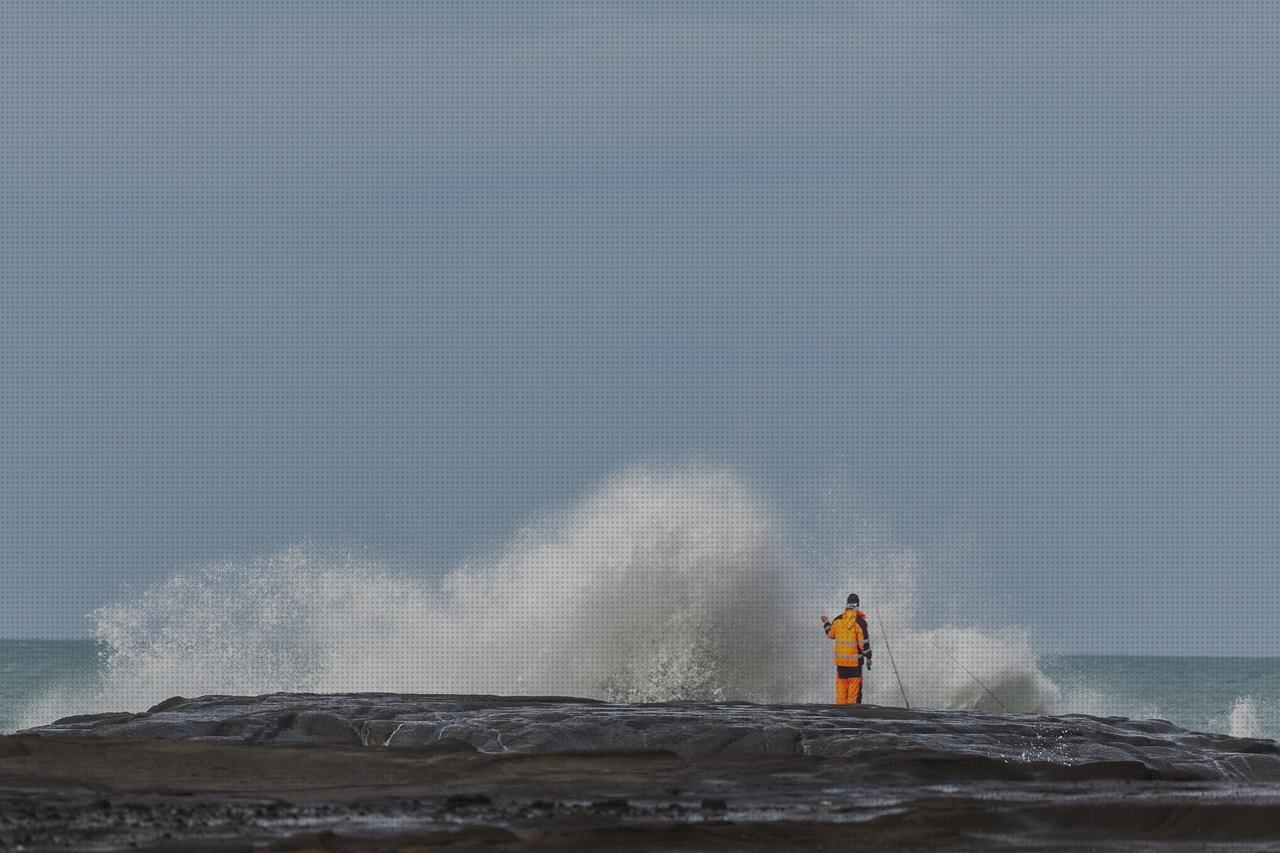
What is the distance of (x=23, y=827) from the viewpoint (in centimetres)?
1337

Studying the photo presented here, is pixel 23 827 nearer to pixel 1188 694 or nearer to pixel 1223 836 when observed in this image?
pixel 1223 836

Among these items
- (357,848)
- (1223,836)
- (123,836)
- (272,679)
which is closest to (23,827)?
(123,836)

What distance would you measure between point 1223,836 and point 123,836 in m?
8.04

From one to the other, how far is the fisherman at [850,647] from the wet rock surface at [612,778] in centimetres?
179

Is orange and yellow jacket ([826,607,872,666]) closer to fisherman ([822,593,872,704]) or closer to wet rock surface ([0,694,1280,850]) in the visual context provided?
fisherman ([822,593,872,704])

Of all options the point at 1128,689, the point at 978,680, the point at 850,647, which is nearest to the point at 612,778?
the point at 850,647

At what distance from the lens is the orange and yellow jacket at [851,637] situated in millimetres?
24500

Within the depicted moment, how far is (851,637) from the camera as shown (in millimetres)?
24516

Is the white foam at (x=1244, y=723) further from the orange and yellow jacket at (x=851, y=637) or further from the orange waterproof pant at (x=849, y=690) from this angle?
the orange and yellow jacket at (x=851, y=637)

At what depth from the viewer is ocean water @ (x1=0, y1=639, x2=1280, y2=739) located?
50781 millimetres

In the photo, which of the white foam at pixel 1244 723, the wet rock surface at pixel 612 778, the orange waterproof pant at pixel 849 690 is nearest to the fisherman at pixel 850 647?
the orange waterproof pant at pixel 849 690

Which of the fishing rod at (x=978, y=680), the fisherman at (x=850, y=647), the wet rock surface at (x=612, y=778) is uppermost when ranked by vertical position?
the fishing rod at (x=978, y=680)

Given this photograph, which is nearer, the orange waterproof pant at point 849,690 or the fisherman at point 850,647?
the fisherman at point 850,647

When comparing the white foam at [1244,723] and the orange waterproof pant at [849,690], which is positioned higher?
the white foam at [1244,723]
